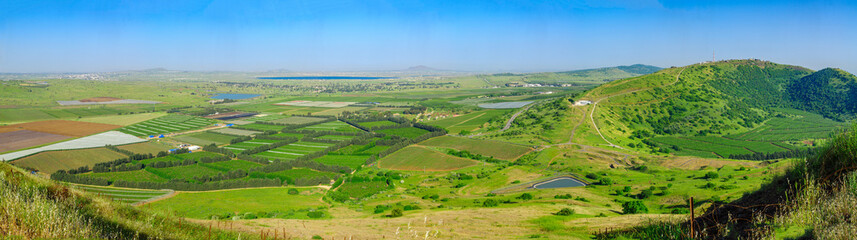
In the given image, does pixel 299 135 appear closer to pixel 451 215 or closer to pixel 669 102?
pixel 451 215

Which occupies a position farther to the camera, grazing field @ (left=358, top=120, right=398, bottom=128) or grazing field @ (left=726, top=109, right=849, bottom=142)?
grazing field @ (left=358, top=120, right=398, bottom=128)

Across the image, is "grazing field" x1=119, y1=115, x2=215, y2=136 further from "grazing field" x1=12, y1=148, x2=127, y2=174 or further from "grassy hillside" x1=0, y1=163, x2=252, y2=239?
"grassy hillside" x1=0, y1=163, x2=252, y2=239

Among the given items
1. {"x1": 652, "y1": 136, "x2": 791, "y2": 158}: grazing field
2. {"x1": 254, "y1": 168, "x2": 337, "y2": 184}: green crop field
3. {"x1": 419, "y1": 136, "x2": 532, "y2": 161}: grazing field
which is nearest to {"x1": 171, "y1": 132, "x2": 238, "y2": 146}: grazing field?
{"x1": 254, "y1": 168, "x2": 337, "y2": 184}: green crop field

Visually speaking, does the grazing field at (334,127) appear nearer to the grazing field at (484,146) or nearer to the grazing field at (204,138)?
the grazing field at (204,138)

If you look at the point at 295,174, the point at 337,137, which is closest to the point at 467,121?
the point at 337,137

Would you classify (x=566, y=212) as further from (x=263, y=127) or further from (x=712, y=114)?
(x=712, y=114)

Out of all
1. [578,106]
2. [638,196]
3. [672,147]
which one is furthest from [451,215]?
[578,106]

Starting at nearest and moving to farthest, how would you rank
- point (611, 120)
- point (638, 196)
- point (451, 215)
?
point (451, 215) → point (638, 196) → point (611, 120)
